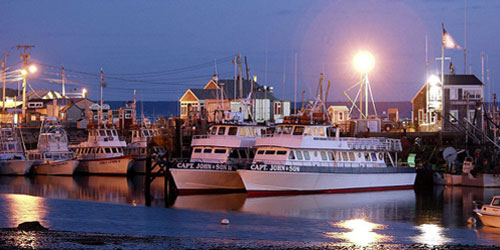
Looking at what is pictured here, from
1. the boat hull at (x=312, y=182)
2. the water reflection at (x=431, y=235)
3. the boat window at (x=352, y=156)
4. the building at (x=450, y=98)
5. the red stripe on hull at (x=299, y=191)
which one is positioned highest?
the building at (x=450, y=98)

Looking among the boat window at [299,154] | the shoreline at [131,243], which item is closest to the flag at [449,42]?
the boat window at [299,154]

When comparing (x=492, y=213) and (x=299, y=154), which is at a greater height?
(x=299, y=154)

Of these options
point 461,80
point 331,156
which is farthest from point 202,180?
point 461,80

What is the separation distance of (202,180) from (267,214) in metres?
10.1

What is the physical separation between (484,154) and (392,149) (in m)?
8.48

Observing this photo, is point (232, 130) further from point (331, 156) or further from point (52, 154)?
point (52, 154)

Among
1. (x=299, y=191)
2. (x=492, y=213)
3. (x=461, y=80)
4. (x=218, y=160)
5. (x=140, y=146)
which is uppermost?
(x=461, y=80)

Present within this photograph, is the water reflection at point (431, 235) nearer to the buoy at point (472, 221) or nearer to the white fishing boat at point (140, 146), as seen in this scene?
the buoy at point (472, 221)

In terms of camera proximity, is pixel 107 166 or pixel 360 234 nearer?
pixel 360 234

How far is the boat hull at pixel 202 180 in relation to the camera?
4691cm

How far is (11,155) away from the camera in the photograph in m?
68.2

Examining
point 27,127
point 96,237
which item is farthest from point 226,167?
point 27,127

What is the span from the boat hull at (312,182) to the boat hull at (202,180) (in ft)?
8.47

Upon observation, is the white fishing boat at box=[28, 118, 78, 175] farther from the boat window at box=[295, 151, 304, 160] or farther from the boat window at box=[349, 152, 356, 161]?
the boat window at box=[349, 152, 356, 161]
